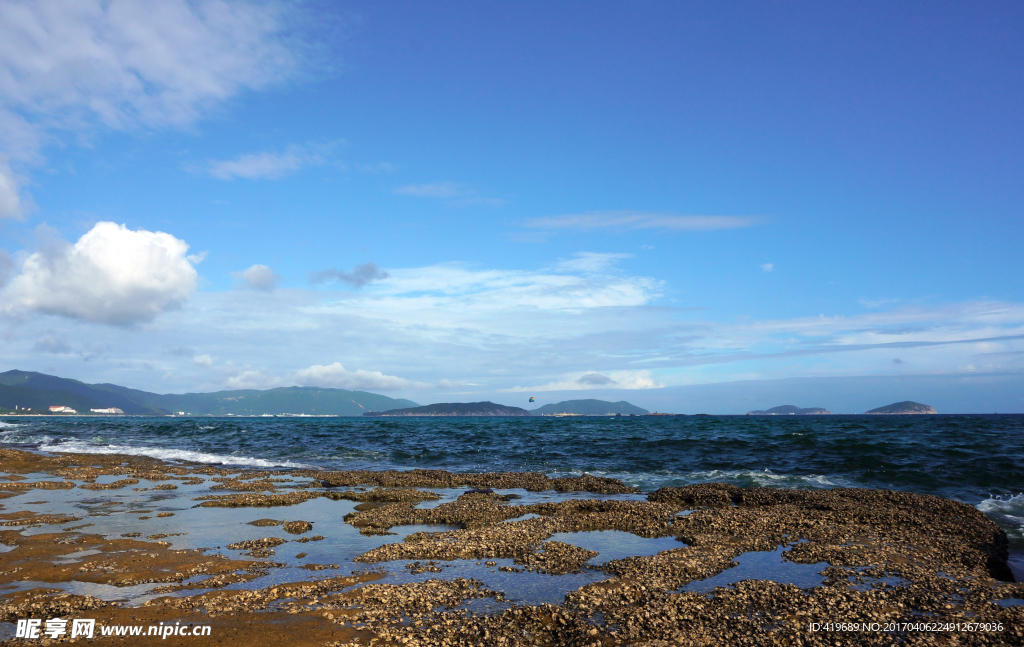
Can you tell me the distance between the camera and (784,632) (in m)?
8.33

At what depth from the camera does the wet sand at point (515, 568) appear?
8.56 m

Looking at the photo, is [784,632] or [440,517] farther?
[440,517]

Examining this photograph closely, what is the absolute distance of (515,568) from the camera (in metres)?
11.8

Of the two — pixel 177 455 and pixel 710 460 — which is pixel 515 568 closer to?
pixel 710 460

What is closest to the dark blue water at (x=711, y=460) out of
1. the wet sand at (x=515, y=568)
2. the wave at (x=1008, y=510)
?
the wave at (x=1008, y=510)

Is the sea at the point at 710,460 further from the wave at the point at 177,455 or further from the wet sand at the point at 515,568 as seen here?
the wet sand at the point at 515,568

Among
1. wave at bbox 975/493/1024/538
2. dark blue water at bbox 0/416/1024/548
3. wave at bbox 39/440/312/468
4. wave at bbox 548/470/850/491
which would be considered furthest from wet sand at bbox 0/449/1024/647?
wave at bbox 39/440/312/468

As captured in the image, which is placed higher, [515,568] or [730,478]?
[515,568]

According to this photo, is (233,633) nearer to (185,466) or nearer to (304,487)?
(304,487)

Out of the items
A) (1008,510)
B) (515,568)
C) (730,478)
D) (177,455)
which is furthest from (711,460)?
(177,455)

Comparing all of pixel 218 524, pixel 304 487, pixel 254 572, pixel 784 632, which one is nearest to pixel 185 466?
pixel 304 487

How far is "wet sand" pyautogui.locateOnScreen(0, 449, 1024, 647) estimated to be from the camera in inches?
337

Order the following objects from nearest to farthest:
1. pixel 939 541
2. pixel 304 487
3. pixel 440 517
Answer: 1. pixel 939 541
2. pixel 440 517
3. pixel 304 487

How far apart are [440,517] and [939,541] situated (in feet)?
47.1
